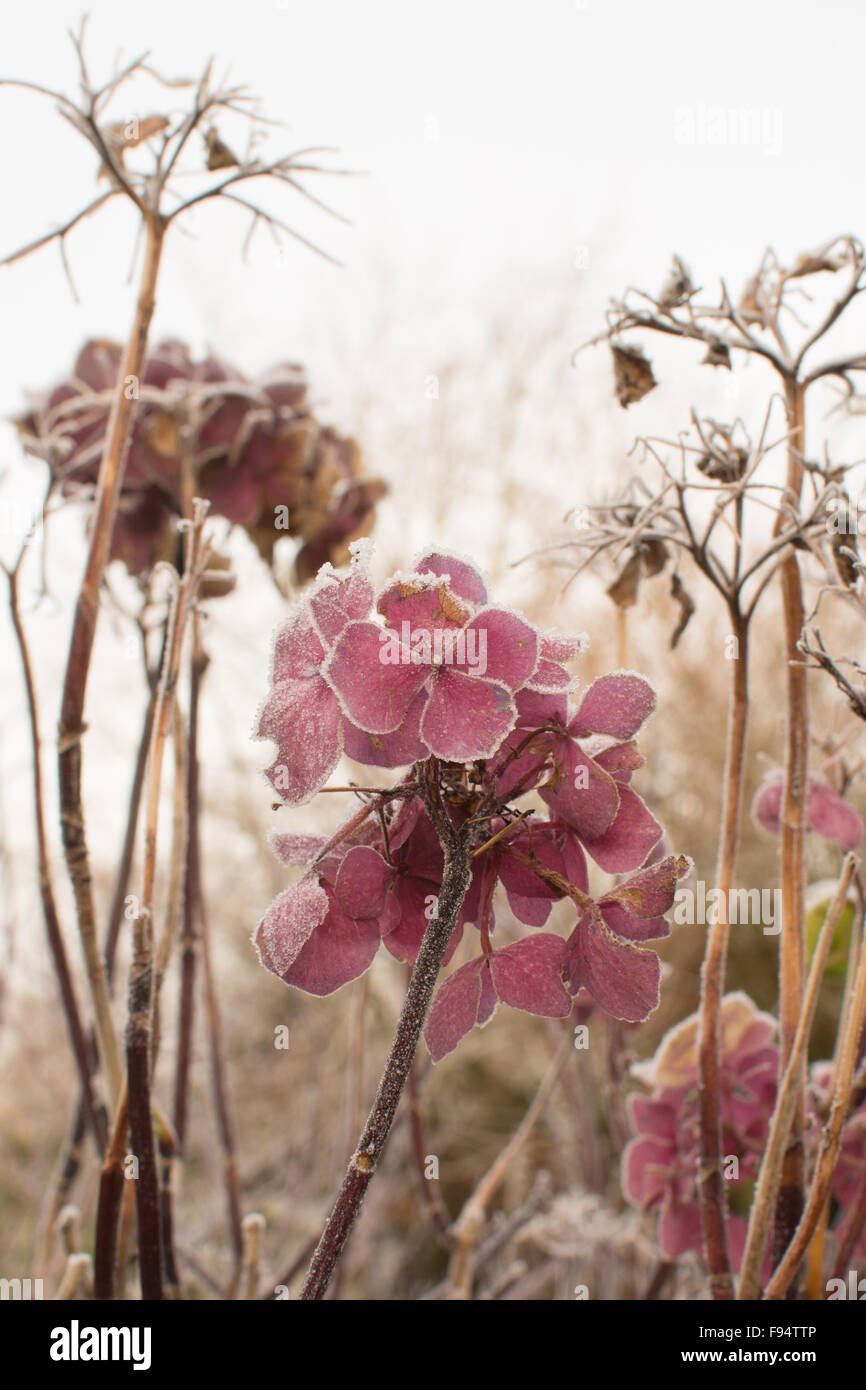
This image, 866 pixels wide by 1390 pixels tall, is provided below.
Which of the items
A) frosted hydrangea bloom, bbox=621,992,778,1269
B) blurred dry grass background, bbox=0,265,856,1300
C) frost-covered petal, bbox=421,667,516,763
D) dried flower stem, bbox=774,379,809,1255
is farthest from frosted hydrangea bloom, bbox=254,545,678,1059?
blurred dry grass background, bbox=0,265,856,1300

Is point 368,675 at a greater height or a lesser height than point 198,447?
lesser

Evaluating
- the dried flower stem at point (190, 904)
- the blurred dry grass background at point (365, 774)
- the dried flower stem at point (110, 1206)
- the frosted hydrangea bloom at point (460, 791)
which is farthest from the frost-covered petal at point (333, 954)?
the blurred dry grass background at point (365, 774)

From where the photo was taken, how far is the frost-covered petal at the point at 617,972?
0.26 meters

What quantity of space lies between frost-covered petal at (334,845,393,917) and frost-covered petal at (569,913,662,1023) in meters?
0.05

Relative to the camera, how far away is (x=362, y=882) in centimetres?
26

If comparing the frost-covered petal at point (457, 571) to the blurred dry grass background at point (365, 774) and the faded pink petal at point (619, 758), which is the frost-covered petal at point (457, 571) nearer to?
the faded pink petal at point (619, 758)

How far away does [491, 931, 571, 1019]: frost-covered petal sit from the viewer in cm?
28

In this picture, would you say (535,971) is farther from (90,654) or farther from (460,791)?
(90,654)

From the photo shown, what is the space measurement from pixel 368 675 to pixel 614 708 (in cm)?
7

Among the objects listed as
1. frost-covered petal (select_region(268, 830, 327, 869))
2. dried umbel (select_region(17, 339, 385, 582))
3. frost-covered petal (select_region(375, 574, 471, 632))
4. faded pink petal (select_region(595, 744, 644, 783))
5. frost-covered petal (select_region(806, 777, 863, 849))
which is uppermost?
dried umbel (select_region(17, 339, 385, 582))

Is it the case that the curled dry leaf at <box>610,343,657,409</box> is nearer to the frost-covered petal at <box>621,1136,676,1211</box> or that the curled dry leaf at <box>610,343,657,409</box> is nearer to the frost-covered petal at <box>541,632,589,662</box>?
the frost-covered petal at <box>541,632,589,662</box>

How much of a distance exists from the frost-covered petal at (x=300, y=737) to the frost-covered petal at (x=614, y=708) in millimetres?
63

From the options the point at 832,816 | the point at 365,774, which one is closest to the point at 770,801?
the point at 832,816
